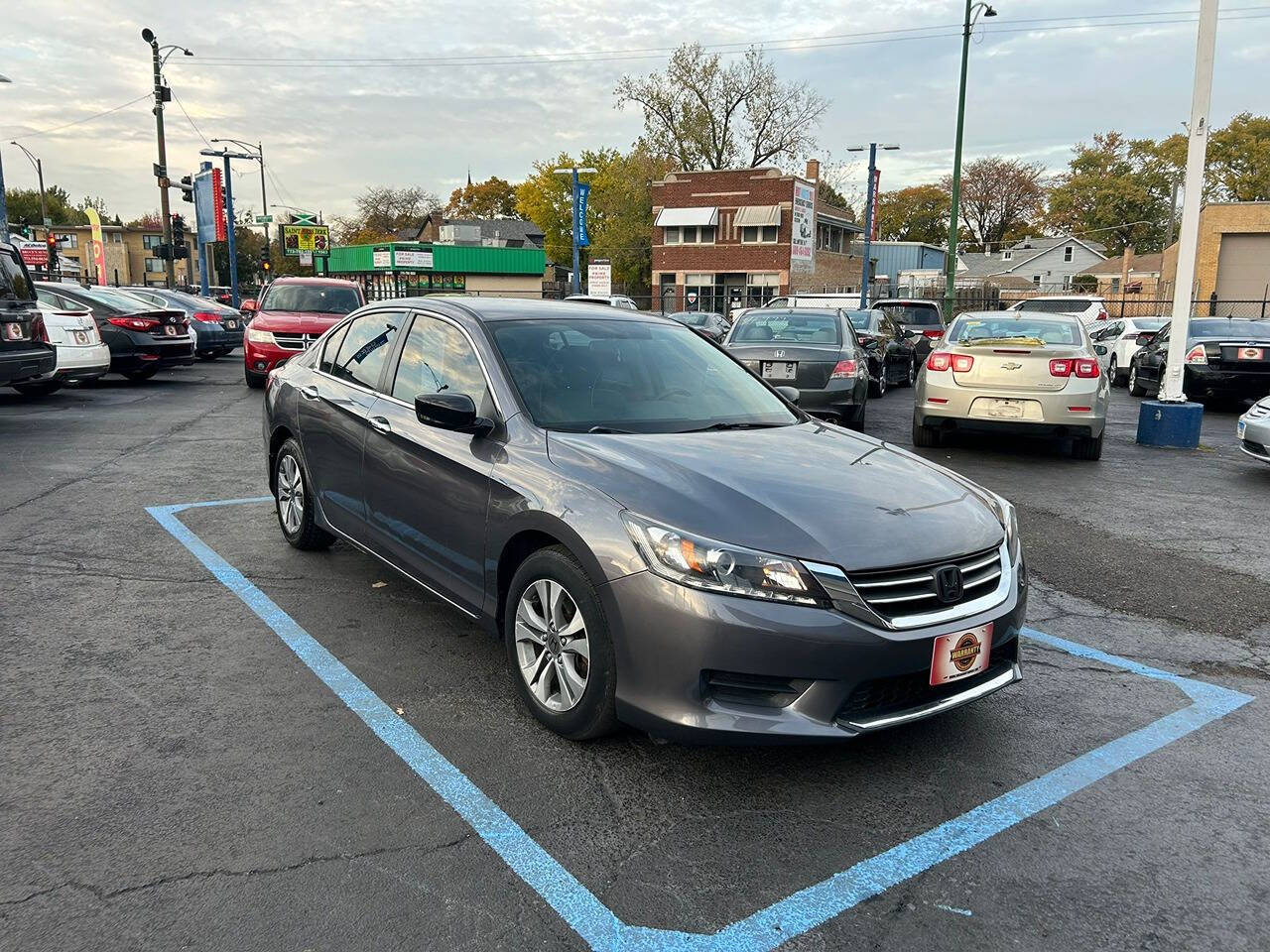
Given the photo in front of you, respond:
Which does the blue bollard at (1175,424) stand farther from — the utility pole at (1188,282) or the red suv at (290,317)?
the red suv at (290,317)

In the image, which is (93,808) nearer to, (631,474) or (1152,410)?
(631,474)

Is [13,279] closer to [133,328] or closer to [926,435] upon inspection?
[133,328]

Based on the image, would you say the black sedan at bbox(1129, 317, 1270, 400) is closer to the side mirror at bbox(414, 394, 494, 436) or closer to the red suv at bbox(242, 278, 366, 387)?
the side mirror at bbox(414, 394, 494, 436)

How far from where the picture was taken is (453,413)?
152 inches

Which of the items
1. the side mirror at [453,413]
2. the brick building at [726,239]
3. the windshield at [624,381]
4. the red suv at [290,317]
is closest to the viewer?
the side mirror at [453,413]

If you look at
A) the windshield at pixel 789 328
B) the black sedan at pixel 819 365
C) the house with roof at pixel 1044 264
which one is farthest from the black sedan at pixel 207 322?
the house with roof at pixel 1044 264

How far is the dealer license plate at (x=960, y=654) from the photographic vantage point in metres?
3.12

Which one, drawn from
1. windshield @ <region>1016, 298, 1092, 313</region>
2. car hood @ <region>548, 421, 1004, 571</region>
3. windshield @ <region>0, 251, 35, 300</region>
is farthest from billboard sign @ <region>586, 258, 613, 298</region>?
car hood @ <region>548, 421, 1004, 571</region>

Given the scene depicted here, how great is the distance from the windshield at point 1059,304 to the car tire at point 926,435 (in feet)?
48.0

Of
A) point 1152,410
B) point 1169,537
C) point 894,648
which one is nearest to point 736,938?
point 894,648

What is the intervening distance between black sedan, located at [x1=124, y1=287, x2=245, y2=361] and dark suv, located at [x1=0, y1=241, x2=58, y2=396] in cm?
1048

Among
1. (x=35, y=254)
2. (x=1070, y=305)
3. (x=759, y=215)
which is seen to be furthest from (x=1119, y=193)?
(x=35, y=254)

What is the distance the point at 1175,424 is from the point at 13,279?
44.9 feet

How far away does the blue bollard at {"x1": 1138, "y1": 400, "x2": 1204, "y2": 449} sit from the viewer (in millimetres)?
10852
